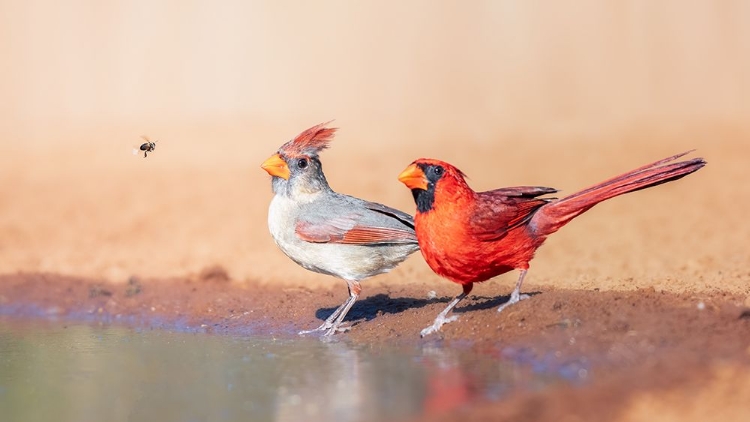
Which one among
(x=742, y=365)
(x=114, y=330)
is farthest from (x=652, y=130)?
(x=742, y=365)

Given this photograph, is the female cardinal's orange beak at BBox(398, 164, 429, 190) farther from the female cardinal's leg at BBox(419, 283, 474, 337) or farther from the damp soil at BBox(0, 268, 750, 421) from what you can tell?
the damp soil at BBox(0, 268, 750, 421)

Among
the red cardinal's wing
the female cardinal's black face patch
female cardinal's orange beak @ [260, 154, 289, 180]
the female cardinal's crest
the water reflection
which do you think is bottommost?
the water reflection

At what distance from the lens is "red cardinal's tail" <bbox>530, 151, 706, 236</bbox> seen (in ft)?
22.1

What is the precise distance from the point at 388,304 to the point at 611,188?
8.80ft

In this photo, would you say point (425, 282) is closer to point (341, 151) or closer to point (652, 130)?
point (341, 151)

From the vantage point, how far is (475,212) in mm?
6965

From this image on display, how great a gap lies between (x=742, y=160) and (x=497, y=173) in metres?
3.41

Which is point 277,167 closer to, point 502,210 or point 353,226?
point 353,226

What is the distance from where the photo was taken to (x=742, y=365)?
573cm

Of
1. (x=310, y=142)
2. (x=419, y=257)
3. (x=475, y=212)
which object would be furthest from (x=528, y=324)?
(x=419, y=257)

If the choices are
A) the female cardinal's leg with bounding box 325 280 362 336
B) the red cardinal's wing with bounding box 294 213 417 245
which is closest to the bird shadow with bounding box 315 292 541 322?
the female cardinal's leg with bounding box 325 280 362 336

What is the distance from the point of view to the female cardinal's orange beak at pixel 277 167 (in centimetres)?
836

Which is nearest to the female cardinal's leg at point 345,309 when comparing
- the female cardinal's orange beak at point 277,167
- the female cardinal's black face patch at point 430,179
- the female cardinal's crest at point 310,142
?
the female cardinal's orange beak at point 277,167

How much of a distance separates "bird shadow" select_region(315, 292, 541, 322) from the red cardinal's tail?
1013 mm
